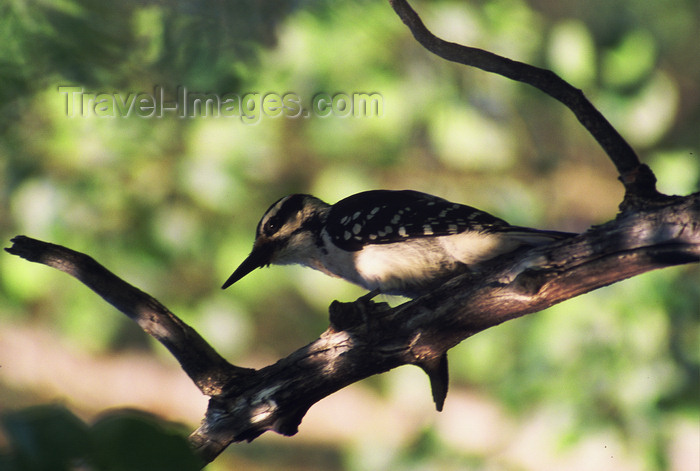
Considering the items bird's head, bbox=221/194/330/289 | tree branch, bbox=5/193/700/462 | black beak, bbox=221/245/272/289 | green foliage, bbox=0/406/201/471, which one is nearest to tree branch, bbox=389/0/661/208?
tree branch, bbox=5/193/700/462

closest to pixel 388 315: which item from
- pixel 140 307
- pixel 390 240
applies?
pixel 390 240

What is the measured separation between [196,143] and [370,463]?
260cm

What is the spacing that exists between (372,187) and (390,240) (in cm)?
237

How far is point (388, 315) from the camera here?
188 cm

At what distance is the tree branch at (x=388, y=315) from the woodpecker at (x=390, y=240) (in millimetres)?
298

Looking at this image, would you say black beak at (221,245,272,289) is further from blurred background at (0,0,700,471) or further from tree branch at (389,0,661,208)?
blurred background at (0,0,700,471)

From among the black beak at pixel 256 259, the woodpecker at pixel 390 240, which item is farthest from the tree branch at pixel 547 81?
the black beak at pixel 256 259

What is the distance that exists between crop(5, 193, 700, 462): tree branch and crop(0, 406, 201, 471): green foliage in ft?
3.54

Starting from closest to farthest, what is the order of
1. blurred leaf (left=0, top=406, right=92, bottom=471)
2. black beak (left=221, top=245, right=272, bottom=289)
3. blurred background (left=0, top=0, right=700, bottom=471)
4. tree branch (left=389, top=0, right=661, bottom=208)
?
blurred leaf (left=0, top=406, right=92, bottom=471) < tree branch (left=389, top=0, right=661, bottom=208) < black beak (left=221, top=245, right=272, bottom=289) < blurred background (left=0, top=0, right=700, bottom=471)

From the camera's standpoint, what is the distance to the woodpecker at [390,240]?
2168 mm

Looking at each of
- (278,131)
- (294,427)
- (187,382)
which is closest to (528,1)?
(278,131)

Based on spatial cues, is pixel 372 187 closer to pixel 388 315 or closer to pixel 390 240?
pixel 390 240

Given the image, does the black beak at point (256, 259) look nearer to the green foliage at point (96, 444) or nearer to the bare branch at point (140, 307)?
the bare branch at point (140, 307)

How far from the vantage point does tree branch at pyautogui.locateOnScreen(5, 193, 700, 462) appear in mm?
1663
